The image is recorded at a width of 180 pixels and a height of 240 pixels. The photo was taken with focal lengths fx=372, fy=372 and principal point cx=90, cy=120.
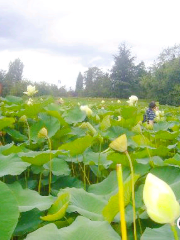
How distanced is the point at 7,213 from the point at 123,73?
39.7 metres

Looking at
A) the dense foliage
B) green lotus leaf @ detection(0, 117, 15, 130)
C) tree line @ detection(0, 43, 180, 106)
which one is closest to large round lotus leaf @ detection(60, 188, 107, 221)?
the dense foliage

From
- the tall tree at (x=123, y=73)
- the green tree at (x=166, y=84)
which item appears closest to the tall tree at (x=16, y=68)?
the tall tree at (x=123, y=73)

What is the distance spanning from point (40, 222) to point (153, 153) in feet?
2.36

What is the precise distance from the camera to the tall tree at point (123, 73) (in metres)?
38.9

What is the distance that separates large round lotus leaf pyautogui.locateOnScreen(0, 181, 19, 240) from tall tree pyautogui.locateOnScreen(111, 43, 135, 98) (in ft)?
125

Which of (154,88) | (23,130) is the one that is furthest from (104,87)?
(23,130)

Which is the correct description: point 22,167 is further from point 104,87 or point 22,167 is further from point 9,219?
point 104,87

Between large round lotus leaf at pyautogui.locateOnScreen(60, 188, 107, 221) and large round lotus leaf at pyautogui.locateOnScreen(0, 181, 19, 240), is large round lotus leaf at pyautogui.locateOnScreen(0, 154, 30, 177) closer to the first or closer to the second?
large round lotus leaf at pyautogui.locateOnScreen(60, 188, 107, 221)

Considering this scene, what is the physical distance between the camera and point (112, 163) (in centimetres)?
136

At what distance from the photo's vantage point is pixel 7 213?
69 centimetres

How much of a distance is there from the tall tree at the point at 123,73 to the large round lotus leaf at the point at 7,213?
125 ft

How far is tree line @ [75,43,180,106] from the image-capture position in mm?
31484

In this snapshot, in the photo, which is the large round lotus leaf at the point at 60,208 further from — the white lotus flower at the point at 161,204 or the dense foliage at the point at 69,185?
the white lotus flower at the point at 161,204

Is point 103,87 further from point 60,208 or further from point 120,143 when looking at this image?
point 120,143
